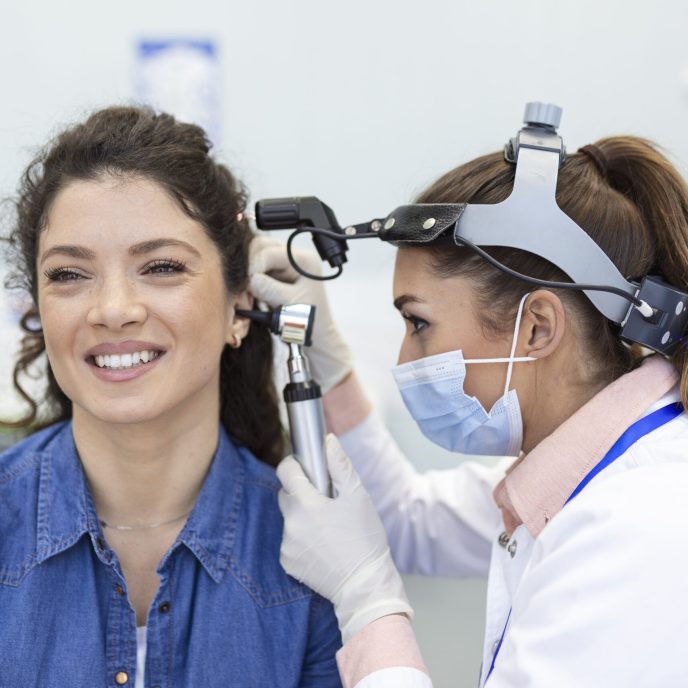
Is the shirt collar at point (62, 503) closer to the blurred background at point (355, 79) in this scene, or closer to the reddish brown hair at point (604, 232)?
the blurred background at point (355, 79)

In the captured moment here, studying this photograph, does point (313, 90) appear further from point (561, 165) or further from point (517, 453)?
point (517, 453)

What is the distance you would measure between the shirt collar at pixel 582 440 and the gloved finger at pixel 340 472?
0.28 m

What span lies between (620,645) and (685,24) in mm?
1363

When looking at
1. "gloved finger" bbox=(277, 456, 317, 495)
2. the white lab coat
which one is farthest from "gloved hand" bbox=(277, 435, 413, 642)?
the white lab coat

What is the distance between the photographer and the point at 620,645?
94cm

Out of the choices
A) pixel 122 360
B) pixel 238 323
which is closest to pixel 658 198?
pixel 238 323

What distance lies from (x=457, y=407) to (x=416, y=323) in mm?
149

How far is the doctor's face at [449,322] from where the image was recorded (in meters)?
1.28

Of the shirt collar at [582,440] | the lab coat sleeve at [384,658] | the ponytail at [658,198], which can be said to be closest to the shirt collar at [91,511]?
the lab coat sleeve at [384,658]

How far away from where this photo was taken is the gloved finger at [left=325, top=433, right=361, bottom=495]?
1423mm

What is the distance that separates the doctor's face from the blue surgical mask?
12mm

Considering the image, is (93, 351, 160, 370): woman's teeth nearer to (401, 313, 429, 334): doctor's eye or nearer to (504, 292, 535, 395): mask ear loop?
(401, 313, 429, 334): doctor's eye

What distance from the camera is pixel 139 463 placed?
54.4 inches

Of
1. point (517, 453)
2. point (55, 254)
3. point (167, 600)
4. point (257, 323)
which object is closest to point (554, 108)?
point (517, 453)
